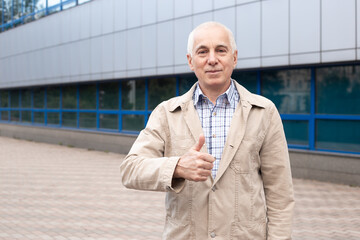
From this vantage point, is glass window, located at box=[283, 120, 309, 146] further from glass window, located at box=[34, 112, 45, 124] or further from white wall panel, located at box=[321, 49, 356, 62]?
glass window, located at box=[34, 112, 45, 124]

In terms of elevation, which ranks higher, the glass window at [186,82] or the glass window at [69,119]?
the glass window at [186,82]

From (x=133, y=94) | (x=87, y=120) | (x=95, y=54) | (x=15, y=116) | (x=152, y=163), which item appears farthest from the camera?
(x=15, y=116)

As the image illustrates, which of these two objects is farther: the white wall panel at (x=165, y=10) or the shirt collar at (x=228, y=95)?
the white wall panel at (x=165, y=10)

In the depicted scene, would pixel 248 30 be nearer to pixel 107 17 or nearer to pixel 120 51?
pixel 120 51

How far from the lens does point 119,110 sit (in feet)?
55.8

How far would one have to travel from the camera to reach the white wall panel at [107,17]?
1670 cm

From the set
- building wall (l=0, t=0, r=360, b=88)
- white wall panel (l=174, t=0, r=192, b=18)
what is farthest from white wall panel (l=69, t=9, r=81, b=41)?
white wall panel (l=174, t=0, r=192, b=18)

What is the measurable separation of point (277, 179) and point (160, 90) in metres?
13.2

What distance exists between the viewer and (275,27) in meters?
10.8

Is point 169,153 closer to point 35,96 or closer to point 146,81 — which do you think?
point 146,81

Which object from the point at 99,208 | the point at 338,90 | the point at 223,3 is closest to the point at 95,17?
the point at 223,3

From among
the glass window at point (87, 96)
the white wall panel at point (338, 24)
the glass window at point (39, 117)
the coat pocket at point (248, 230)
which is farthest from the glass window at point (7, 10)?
the coat pocket at point (248, 230)

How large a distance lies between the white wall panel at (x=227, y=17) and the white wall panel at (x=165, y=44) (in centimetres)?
212

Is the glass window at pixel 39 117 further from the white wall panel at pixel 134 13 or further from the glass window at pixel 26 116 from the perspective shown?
the white wall panel at pixel 134 13
